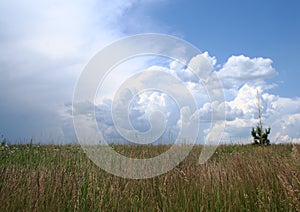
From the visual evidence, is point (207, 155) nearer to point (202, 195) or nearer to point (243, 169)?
point (243, 169)

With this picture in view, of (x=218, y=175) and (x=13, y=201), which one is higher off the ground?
(x=218, y=175)

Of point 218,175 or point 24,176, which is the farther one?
point 24,176

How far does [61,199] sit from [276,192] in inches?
126

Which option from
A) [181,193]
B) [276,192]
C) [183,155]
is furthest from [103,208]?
[183,155]

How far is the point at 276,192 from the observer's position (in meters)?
4.88

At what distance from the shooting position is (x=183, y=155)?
28.8ft

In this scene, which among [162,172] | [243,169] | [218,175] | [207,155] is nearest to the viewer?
[218,175]

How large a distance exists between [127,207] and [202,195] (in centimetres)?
101

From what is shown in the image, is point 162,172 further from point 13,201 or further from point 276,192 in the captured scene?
point 13,201

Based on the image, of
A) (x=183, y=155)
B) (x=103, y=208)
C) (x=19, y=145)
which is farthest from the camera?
(x=19, y=145)

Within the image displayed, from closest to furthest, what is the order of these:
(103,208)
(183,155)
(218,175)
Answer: (103,208) < (218,175) < (183,155)

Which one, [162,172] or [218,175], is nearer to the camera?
[218,175]

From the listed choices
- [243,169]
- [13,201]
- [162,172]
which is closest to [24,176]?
[13,201]

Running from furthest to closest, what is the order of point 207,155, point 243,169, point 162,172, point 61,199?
point 207,155
point 162,172
point 243,169
point 61,199
